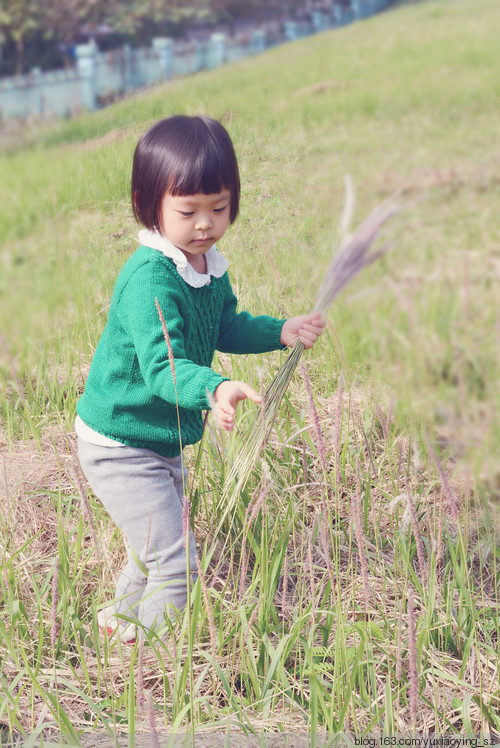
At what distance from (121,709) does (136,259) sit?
0.85 metres

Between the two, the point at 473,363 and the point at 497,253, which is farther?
the point at 497,253

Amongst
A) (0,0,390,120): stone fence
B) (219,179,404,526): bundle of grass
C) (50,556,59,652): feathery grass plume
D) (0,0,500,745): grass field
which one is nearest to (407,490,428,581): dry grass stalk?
(0,0,500,745): grass field

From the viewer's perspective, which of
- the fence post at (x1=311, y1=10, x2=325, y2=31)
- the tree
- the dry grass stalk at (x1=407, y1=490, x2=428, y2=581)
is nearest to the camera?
the dry grass stalk at (x1=407, y1=490, x2=428, y2=581)

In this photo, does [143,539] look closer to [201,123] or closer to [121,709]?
[121,709]

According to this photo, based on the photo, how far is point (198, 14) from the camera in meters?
1.36

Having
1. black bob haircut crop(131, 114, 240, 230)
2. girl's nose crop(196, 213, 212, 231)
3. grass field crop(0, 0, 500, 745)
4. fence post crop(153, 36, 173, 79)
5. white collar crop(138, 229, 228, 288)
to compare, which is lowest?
grass field crop(0, 0, 500, 745)

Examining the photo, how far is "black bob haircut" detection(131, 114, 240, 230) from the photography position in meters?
1.44

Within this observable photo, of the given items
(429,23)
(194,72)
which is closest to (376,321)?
(194,72)

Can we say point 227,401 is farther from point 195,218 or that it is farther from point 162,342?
point 195,218

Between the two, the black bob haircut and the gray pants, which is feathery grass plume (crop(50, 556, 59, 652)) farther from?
the black bob haircut

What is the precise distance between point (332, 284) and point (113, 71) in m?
0.62

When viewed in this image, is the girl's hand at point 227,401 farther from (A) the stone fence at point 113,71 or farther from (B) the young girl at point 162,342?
(A) the stone fence at point 113,71

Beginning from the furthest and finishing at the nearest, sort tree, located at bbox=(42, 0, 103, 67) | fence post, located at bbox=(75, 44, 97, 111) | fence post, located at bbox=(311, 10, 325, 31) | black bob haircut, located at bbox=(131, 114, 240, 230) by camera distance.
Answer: fence post, located at bbox=(311, 10, 325, 31) → black bob haircut, located at bbox=(131, 114, 240, 230) → fence post, located at bbox=(75, 44, 97, 111) → tree, located at bbox=(42, 0, 103, 67)

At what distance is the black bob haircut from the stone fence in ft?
0.42
